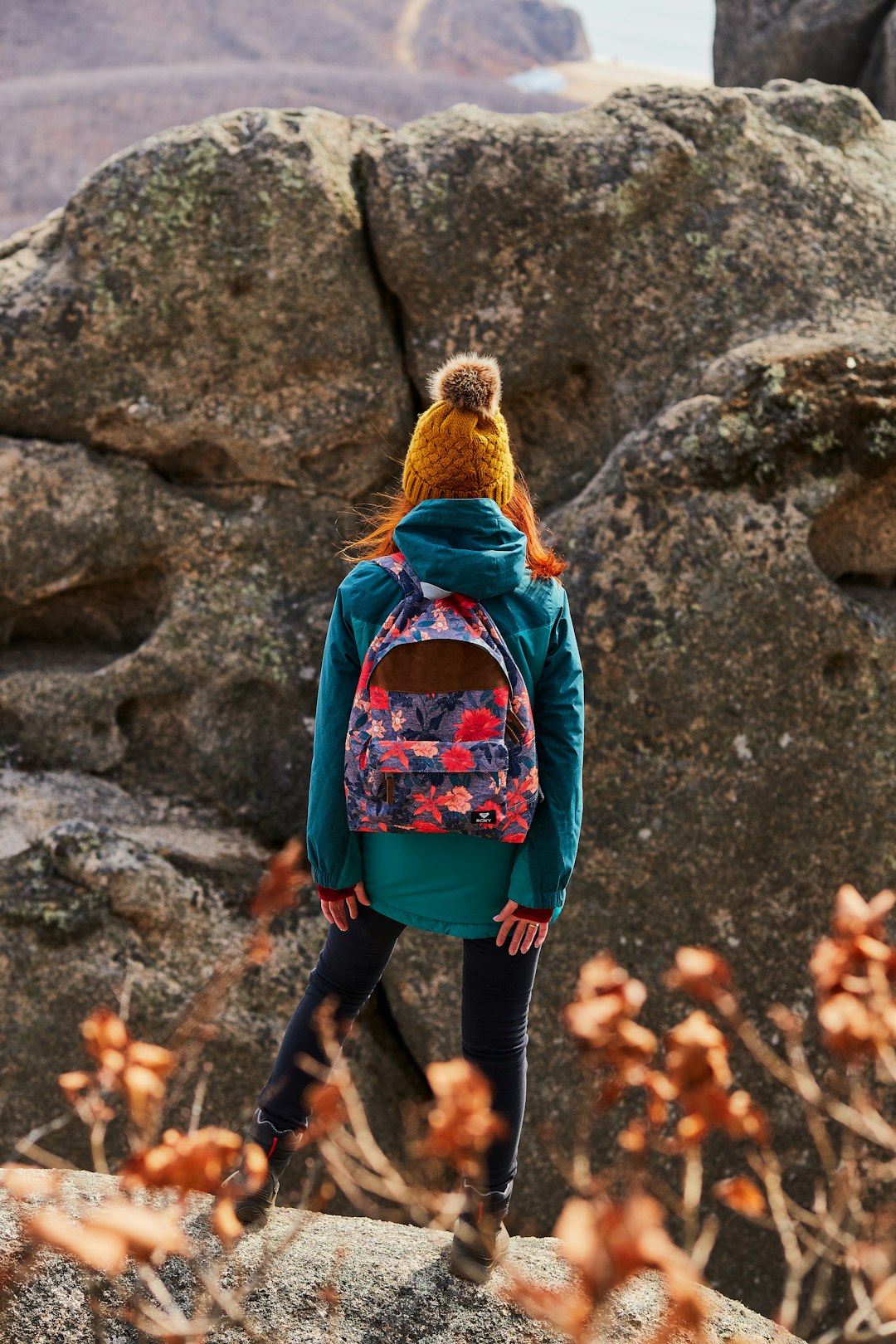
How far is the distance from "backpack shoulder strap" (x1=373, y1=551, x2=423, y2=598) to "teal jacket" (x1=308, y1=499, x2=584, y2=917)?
0.02 meters

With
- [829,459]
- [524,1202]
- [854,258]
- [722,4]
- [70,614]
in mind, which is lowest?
[524,1202]

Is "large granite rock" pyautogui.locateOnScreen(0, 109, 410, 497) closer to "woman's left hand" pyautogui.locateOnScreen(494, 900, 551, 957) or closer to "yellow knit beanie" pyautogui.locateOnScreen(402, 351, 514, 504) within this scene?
"yellow knit beanie" pyautogui.locateOnScreen(402, 351, 514, 504)

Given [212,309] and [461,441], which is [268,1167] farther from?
[212,309]

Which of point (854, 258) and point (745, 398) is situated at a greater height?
point (854, 258)

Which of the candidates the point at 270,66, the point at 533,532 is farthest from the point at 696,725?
the point at 270,66

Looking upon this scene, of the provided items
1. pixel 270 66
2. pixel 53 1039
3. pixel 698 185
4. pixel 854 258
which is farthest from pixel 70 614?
pixel 270 66

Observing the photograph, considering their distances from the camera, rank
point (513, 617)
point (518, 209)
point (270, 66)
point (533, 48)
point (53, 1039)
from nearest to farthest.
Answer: point (513, 617) → point (53, 1039) → point (518, 209) → point (270, 66) → point (533, 48)

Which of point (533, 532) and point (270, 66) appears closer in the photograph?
point (533, 532)

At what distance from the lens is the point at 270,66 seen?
112ft

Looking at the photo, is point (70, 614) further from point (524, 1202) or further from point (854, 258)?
point (854, 258)

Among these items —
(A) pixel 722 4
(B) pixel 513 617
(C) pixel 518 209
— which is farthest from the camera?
(A) pixel 722 4

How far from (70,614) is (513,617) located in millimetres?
3078

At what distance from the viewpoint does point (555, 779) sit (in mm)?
3195

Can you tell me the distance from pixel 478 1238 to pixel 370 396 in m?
3.56
